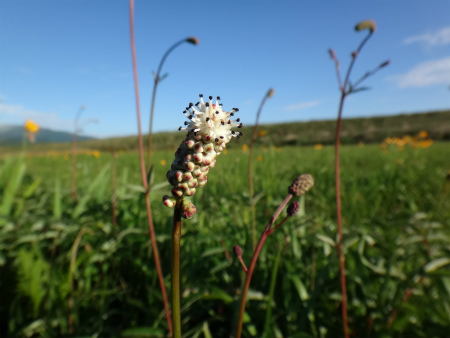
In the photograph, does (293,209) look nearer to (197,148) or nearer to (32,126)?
(197,148)

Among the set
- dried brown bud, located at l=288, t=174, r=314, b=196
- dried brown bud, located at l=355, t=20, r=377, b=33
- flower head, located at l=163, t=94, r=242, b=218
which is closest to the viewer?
flower head, located at l=163, t=94, r=242, b=218

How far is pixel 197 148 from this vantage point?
1.76ft

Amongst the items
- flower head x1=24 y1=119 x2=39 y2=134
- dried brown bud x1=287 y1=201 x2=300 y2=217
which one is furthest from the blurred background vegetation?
flower head x1=24 y1=119 x2=39 y2=134

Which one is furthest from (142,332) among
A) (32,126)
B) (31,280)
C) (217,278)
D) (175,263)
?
(32,126)

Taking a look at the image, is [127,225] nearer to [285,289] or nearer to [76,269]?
[76,269]

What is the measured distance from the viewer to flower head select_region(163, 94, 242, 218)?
537 mm

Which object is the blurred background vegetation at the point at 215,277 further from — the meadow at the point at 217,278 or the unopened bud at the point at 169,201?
the unopened bud at the point at 169,201

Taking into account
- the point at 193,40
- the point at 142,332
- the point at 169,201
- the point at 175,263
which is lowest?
the point at 142,332

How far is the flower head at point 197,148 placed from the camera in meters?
0.54

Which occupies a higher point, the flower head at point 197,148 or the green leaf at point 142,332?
Result: the flower head at point 197,148

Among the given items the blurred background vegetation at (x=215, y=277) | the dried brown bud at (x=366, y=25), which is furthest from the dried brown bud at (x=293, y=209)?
the dried brown bud at (x=366, y=25)

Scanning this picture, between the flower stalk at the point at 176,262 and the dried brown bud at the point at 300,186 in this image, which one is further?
the dried brown bud at the point at 300,186

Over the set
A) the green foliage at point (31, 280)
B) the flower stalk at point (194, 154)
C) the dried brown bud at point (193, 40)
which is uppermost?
the dried brown bud at point (193, 40)

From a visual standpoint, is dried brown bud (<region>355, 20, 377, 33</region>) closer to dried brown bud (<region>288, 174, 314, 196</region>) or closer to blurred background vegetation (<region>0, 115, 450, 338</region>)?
blurred background vegetation (<region>0, 115, 450, 338</region>)
